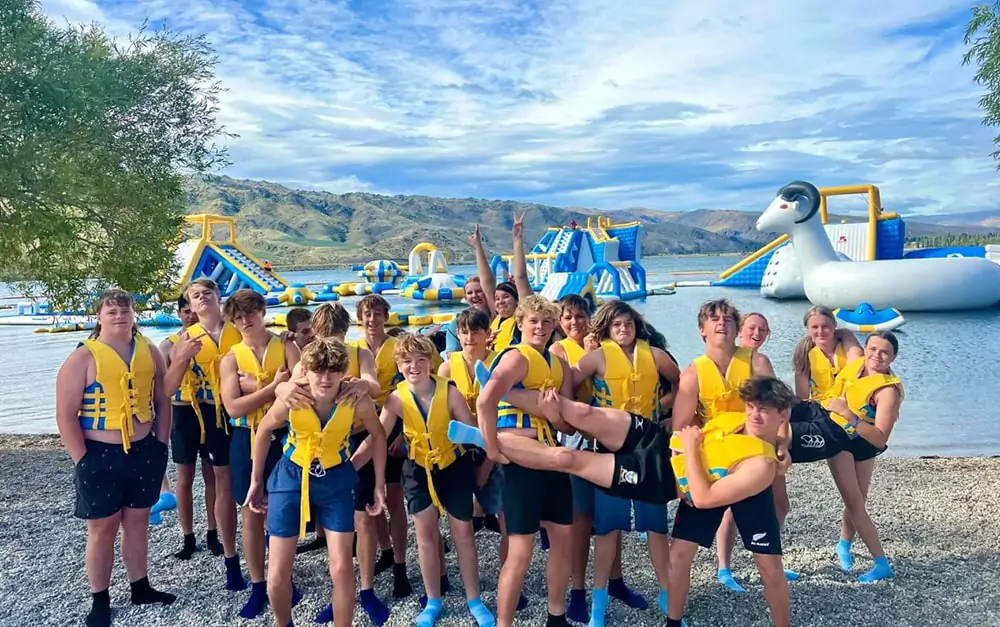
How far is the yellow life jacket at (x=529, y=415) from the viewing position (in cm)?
320

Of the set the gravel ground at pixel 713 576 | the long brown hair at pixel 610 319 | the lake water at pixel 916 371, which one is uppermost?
the long brown hair at pixel 610 319

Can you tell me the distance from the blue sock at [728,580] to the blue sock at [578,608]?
85 cm

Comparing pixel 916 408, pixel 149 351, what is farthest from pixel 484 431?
pixel 916 408

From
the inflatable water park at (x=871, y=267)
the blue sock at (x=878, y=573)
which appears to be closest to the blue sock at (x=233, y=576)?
the blue sock at (x=878, y=573)

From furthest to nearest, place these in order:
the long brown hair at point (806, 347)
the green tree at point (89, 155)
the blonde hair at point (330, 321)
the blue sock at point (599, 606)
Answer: the green tree at point (89, 155)
the long brown hair at point (806, 347)
the blonde hair at point (330, 321)
the blue sock at point (599, 606)

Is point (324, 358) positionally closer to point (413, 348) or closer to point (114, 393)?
point (413, 348)

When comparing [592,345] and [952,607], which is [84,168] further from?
[952,607]

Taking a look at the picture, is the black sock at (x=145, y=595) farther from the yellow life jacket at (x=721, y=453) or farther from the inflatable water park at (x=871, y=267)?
the inflatable water park at (x=871, y=267)

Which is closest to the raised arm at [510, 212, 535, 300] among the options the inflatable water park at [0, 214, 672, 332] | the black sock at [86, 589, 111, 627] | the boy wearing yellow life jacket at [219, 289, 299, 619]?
the boy wearing yellow life jacket at [219, 289, 299, 619]

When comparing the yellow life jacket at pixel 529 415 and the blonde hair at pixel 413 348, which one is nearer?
the yellow life jacket at pixel 529 415

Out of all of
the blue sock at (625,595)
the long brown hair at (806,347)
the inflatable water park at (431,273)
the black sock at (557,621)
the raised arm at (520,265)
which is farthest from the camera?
the inflatable water park at (431,273)

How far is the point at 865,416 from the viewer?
3.71 m

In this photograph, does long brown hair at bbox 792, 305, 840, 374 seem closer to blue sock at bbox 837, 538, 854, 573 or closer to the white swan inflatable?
blue sock at bbox 837, 538, 854, 573

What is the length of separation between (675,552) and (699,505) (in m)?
0.37
